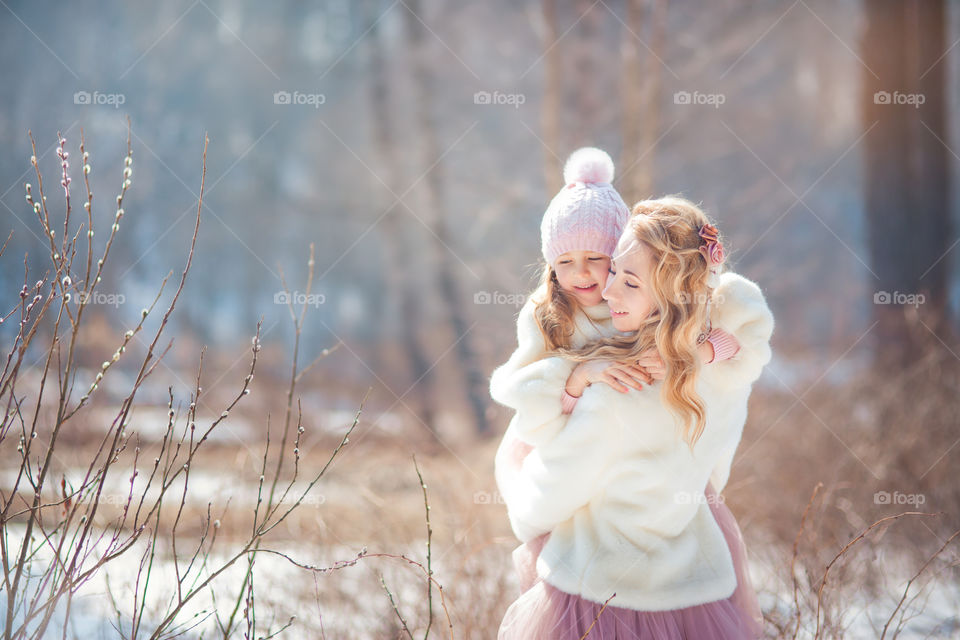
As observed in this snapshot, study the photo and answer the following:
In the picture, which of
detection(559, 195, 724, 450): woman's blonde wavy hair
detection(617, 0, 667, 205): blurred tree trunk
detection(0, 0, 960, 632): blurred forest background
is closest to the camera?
detection(559, 195, 724, 450): woman's blonde wavy hair

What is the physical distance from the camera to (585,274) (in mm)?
2012

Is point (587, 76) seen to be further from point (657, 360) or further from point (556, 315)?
point (657, 360)

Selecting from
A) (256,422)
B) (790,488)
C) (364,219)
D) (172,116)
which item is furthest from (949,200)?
(172,116)

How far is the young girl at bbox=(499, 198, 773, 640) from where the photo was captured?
6.05ft

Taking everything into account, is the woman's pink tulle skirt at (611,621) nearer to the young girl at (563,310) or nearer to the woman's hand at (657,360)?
the young girl at (563,310)

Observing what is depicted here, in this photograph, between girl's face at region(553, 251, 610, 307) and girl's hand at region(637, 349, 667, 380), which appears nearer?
girl's hand at region(637, 349, 667, 380)

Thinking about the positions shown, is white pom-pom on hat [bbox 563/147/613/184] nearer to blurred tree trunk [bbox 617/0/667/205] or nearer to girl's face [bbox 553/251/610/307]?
girl's face [bbox 553/251/610/307]

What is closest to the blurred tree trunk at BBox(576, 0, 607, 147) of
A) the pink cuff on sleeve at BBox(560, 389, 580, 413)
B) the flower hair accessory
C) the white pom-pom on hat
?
the white pom-pom on hat

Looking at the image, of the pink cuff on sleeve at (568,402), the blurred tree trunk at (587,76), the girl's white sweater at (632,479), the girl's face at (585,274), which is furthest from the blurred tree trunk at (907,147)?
the pink cuff on sleeve at (568,402)

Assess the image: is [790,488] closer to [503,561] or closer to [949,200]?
[503,561]

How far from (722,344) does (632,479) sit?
0.40 m

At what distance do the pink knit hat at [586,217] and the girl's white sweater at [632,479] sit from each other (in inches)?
12.4

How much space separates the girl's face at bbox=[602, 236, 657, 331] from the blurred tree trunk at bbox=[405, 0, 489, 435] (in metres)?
7.26

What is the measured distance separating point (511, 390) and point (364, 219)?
9.43m
